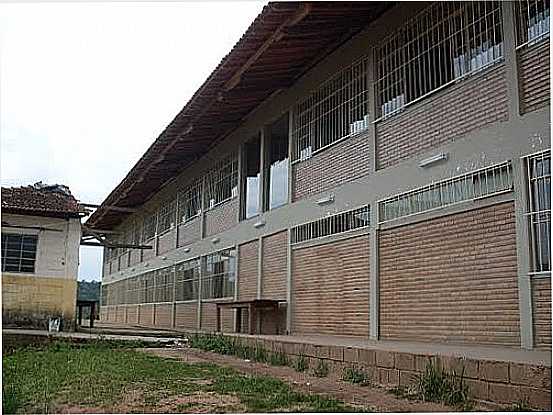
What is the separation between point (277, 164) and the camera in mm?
15773

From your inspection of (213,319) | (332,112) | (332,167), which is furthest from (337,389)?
(213,319)

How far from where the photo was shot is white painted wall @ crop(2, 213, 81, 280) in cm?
1756

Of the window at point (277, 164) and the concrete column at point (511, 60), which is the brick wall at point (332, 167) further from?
the concrete column at point (511, 60)

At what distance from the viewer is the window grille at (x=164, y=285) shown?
24078 mm

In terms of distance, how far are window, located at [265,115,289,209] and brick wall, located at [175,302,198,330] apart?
637 cm

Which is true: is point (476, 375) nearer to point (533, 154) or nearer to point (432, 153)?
point (533, 154)

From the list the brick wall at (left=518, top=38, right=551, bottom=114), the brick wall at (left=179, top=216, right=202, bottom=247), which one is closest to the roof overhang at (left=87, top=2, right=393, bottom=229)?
the brick wall at (left=179, top=216, right=202, bottom=247)

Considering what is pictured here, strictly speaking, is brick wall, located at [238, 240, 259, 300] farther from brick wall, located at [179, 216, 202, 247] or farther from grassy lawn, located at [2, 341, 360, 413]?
grassy lawn, located at [2, 341, 360, 413]

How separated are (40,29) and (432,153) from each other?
18.6 ft

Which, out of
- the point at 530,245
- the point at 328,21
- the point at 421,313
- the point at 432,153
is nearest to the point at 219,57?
the point at 328,21

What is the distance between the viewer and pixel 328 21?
1115 centimetres

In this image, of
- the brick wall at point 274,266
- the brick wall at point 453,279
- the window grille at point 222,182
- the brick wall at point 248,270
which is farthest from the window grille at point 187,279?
the brick wall at point 453,279

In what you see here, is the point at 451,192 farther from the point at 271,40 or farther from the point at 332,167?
the point at 271,40

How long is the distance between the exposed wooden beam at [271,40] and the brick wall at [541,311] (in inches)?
182
